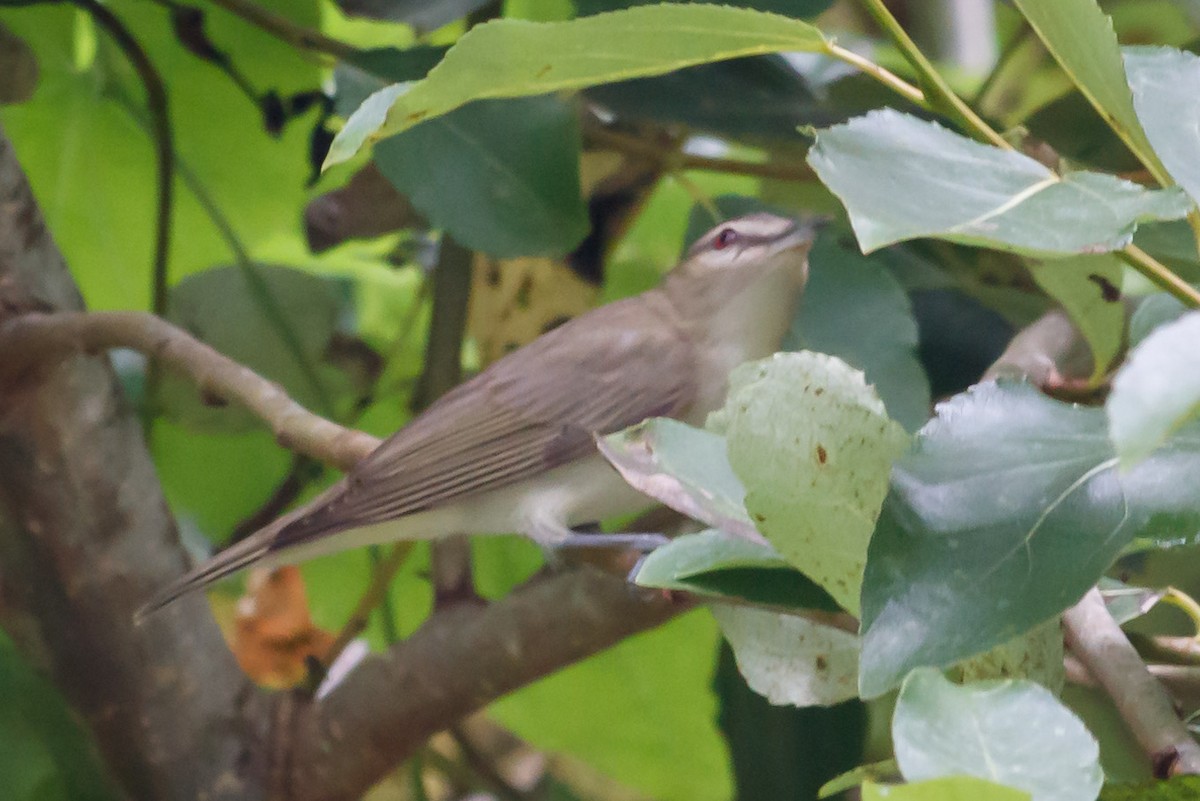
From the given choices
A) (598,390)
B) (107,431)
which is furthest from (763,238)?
(107,431)

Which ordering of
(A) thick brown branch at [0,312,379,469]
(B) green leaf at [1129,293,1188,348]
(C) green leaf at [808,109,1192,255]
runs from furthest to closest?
(A) thick brown branch at [0,312,379,469], (B) green leaf at [1129,293,1188,348], (C) green leaf at [808,109,1192,255]

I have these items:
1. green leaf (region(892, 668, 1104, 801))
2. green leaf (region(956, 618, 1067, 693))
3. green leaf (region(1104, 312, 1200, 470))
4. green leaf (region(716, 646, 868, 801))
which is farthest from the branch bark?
green leaf (region(1104, 312, 1200, 470))

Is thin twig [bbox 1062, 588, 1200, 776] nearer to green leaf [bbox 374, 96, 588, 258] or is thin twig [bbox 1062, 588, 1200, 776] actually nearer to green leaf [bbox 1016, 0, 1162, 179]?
green leaf [bbox 1016, 0, 1162, 179]

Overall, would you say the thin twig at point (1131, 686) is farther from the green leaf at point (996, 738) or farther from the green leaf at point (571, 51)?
the green leaf at point (571, 51)

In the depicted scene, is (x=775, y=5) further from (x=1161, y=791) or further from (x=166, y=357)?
(x=1161, y=791)

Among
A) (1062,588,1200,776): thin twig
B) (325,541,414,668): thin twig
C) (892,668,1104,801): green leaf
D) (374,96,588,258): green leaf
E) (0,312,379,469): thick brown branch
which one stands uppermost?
(892,668,1104,801): green leaf

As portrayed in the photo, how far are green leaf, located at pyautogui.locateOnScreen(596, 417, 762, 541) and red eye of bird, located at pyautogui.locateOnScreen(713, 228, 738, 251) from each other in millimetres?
733

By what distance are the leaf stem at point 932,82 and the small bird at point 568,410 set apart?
0.56m

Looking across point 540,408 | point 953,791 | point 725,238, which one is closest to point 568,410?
point 540,408

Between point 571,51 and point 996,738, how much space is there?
0.87ft

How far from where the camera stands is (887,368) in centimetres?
100

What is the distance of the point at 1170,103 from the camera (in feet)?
1.40

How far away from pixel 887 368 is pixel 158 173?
75 cm

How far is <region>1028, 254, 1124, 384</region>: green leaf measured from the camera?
2.31 ft
